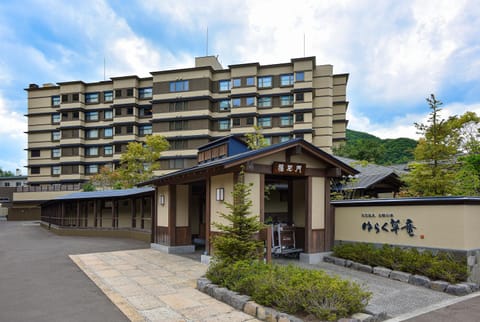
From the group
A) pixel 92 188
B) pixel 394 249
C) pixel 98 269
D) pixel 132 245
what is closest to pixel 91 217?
pixel 132 245

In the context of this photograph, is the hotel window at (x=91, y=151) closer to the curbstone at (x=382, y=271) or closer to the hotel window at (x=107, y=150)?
the hotel window at (x=107, y=150)

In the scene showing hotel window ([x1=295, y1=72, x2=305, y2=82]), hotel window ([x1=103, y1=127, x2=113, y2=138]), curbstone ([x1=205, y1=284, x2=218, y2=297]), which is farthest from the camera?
hotel window ([x1=103, y1=127, x2=113, y2=138])

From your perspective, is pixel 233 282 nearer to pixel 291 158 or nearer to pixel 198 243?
pixel 291 158

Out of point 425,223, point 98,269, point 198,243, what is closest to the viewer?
point 425,223

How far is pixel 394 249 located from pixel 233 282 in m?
4.91

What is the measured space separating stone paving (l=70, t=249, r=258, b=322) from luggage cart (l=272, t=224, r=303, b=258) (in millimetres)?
2458

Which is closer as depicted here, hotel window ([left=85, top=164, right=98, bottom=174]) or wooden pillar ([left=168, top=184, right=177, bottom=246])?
wooden pillar ([left=168, top=184, right=177, bottom=246])

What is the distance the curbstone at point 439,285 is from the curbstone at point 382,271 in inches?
44.2

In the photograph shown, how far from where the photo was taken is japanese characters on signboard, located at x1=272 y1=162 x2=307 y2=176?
1048cm

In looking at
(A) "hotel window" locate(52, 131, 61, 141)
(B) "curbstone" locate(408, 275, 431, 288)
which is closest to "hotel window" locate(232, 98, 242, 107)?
(A) "hotel window" locate(52, 131, 61, 141)

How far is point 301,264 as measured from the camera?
423 inches

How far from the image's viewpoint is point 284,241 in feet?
39.0

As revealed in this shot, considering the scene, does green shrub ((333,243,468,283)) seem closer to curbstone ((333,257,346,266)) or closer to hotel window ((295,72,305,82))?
curbstone ((333,257,346,266))

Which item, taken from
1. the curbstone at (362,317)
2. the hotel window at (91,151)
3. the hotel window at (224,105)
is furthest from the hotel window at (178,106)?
the curbstone at (362,317)
